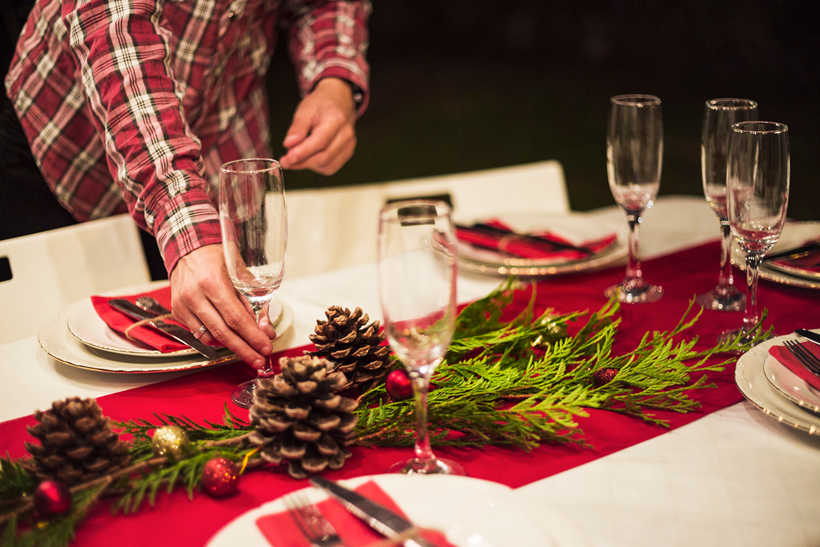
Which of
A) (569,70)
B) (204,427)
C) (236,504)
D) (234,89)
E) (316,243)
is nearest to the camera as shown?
(236,504)

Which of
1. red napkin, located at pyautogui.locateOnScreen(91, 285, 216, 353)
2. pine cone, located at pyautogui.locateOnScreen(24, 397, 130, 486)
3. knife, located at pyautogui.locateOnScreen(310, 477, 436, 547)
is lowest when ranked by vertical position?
knife, located at pyautogui.locateOnScreen(310, 477, 436, 547)

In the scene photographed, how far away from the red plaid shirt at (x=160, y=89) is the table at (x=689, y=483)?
1.03ft

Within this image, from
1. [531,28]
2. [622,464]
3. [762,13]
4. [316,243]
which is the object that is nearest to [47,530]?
[622,464]

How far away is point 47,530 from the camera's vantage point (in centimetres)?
63

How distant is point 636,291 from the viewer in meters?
1.24

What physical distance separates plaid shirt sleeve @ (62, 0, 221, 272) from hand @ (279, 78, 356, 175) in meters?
0.21

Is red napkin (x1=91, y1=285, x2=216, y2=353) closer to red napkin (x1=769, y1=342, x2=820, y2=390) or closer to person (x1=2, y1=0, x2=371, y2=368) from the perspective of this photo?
person (x1=2, y1=0, x2=371, y2=368)

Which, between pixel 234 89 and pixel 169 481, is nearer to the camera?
pixel 169 481

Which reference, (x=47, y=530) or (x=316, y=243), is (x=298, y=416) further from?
(x=316, y=243)

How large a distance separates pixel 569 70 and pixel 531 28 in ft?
2.65

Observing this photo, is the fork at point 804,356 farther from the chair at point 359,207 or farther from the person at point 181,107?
the chair at point 359,207

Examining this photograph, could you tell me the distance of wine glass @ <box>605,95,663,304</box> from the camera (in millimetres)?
1192

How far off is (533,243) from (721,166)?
406mm

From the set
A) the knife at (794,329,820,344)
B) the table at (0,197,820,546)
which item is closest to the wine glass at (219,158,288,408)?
the table at (0,197,820,546)
